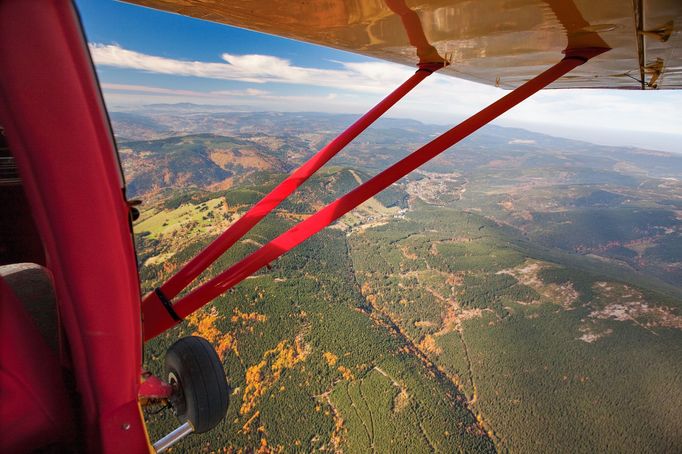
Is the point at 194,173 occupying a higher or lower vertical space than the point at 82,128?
lower

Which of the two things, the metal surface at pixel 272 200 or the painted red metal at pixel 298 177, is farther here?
the painted red metal at pixel 298 177

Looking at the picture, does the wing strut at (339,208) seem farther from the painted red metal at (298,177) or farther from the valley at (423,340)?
the valley at (423,340)

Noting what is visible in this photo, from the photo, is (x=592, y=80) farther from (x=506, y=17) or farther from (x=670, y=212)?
(x=670, y=212)

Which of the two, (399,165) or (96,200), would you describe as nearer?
(96,200)

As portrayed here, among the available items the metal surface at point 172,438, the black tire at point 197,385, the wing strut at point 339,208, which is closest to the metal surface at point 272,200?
the wing strut at point 339,208

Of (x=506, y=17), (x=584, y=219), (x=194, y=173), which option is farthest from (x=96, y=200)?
(x=584, y=219)

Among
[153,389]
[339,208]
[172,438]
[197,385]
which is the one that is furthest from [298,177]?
[172,438]

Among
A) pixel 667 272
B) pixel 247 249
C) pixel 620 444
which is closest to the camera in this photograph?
pixel 620 444
